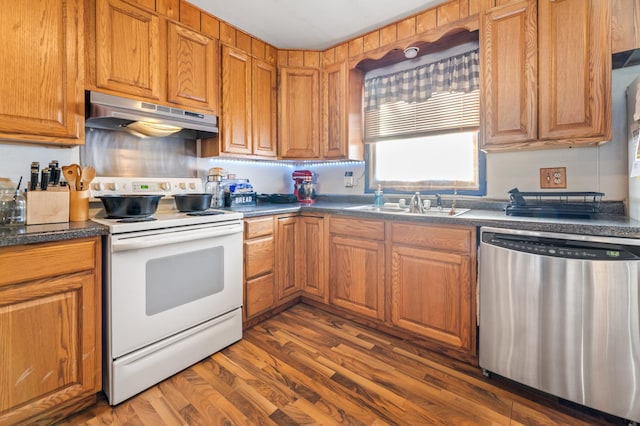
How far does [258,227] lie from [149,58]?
1.34m

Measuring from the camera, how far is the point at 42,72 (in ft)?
5.06

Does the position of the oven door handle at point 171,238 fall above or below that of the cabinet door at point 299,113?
below

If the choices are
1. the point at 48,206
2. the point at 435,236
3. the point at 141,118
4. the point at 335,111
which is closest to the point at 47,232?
the point at 48,206

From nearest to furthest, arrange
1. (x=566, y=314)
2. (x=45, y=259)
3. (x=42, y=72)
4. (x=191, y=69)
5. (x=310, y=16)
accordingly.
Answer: (x=45, y=259), (x=566, y=314), (x=42, y=72), (x=191, y=69), (x=310, y=16)

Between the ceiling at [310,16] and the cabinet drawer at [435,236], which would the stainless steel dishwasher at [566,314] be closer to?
the cabinet drawer at [435,236]

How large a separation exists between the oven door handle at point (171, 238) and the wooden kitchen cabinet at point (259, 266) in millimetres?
220

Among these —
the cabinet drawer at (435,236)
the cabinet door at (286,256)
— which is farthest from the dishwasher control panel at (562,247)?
the cabinet door at (286,256)

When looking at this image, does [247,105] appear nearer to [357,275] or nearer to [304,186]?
[304,186]

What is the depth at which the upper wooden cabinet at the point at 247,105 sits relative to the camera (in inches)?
95.7

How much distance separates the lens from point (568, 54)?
170 cm

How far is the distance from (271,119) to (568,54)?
2.19 metres

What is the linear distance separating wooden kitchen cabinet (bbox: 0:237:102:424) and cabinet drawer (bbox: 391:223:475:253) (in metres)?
1.75

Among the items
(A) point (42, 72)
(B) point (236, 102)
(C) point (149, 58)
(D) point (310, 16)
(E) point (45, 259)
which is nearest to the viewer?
(E) point (45, 259)

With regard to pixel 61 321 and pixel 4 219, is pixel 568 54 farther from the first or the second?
pixel 4 219
